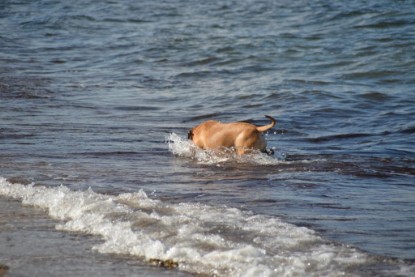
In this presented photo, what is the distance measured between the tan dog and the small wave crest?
0.17 ft

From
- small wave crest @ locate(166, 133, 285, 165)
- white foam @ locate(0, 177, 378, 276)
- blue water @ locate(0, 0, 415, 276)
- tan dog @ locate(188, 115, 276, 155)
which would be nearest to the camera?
white foam @ locate(0, 177, 378, 276)

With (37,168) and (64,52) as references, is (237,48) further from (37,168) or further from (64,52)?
(37,168)

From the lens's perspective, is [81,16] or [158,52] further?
[81,16]

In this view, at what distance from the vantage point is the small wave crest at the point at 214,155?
28.1ft

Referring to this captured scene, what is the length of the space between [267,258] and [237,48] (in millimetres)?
14061

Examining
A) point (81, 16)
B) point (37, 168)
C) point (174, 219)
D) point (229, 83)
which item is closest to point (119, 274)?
point (174, 219)

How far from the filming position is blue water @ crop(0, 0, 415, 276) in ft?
Result: 22.3

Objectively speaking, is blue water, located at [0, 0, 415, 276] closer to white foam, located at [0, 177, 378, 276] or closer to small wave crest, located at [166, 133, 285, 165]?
small wave crest, located at [166, 133, 285, 165]

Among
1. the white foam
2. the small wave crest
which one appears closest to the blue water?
the small wave crest

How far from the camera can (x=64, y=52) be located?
760 inches

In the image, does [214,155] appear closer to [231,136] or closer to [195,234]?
[231,136]

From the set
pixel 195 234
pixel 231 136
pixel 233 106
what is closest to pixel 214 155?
pixel 231 136

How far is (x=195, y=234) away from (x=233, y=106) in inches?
288

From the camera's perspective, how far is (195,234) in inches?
215
